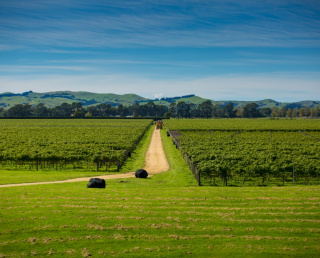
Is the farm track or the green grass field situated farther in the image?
the farm track

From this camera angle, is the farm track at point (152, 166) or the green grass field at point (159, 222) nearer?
the green grass field at point (159, 222)

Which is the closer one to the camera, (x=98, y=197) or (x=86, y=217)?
(x=86, y=217)

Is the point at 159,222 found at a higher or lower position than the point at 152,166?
higher

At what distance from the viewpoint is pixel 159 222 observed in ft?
62.7

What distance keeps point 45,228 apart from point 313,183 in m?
26.6

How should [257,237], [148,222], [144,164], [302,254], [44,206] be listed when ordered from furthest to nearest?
[144,164]
[44,206]
[148,222]
[257,237]
[302,254]

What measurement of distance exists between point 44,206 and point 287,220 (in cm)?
1638

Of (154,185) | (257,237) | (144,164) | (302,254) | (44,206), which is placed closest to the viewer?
(302,254)

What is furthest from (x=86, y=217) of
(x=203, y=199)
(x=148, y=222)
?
(x=203, y=199)

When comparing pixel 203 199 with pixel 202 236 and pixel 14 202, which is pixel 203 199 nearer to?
pixel 202 236

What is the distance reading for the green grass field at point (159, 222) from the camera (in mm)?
15984

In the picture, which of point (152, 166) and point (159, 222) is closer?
point (159, 222)

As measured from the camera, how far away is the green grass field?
629 inches

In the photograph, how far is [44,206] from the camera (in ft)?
70.1
